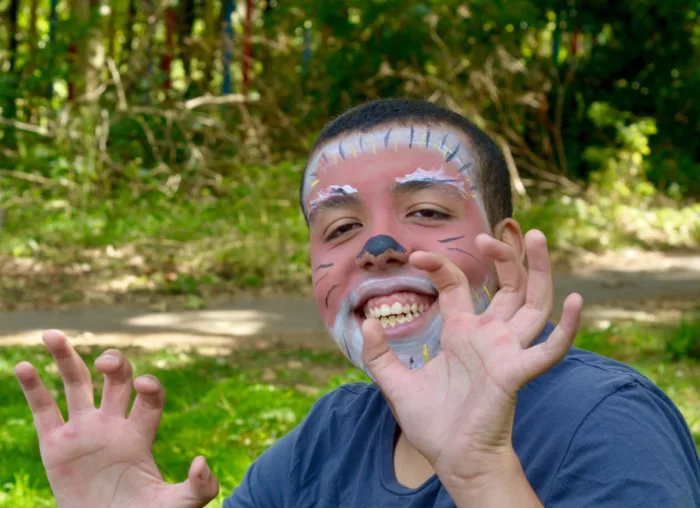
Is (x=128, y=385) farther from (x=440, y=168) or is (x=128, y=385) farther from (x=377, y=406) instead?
(x=440, y=168)

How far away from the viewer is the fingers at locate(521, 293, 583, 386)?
138 centimetres

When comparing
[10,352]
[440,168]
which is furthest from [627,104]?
[440,168]

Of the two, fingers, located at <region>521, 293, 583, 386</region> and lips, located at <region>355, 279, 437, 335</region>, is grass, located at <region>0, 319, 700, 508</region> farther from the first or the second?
fingers, located at <region>521, 293, 583, 386</region>

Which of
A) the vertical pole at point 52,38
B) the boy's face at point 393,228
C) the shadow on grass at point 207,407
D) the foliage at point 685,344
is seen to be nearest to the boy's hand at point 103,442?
the boy's face at point 393,228

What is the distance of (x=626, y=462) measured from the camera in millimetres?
1482

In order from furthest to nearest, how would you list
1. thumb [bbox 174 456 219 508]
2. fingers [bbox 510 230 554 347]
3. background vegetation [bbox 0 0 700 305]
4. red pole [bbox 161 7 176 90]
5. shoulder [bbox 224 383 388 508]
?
red pole [bbox 161 7 176 90]
background vegetation [bbox 0 0 700 305]
shoulder [bbox 224 383 388 508]
thumb [bbox 174 456 219 508]
fingers [bbox 510 230 554 347]

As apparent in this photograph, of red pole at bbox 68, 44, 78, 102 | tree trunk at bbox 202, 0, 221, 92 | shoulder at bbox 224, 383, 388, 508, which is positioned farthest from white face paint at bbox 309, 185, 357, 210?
tree trunk at bbox 202, 0, 221, 92

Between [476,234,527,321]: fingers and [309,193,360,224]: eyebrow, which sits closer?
[476,234,527,321]: fingers

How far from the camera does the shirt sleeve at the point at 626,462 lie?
146 cm

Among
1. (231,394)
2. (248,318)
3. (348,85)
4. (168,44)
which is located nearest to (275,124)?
(348,85)

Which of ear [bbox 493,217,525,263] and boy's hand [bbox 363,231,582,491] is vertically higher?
ear [bbox 493,217,525,263]

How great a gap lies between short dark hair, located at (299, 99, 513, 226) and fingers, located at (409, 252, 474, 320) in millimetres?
435

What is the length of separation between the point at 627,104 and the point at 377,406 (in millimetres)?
10231

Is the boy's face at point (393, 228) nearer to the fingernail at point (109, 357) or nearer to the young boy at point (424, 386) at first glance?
the young boy at point (424, 386)
